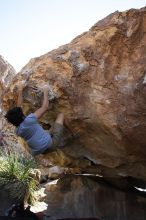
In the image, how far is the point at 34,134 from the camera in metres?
6.21

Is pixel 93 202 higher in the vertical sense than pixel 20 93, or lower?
lower

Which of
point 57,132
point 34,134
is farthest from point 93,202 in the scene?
point 34,134

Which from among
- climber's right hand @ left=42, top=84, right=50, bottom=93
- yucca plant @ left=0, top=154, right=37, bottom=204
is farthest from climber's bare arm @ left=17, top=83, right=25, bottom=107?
yucca plant @ left=0, top=154, right=37, bottom=204

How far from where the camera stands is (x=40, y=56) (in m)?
7.29

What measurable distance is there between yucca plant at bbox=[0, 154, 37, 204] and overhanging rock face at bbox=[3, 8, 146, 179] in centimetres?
405

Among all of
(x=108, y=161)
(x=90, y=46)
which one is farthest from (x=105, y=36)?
(x=108, y=161)

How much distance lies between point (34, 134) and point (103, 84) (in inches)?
57.1

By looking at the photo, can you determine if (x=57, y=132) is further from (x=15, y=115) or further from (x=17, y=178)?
(x=17, y=178)

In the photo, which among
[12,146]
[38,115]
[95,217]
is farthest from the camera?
[12,146]

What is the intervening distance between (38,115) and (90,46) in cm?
154

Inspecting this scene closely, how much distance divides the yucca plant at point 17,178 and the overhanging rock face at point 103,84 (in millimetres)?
4055

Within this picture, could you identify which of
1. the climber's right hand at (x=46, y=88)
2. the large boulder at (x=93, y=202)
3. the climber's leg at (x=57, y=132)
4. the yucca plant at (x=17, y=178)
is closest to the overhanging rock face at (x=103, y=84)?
the climber's right hand at (x=46, y=88)

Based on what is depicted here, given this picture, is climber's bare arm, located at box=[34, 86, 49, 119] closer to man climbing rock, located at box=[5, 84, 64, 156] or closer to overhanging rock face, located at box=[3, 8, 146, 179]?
man climbing rock, located at box=[5, 84, 64, 156]

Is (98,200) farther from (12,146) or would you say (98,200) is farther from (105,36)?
(12,146)
